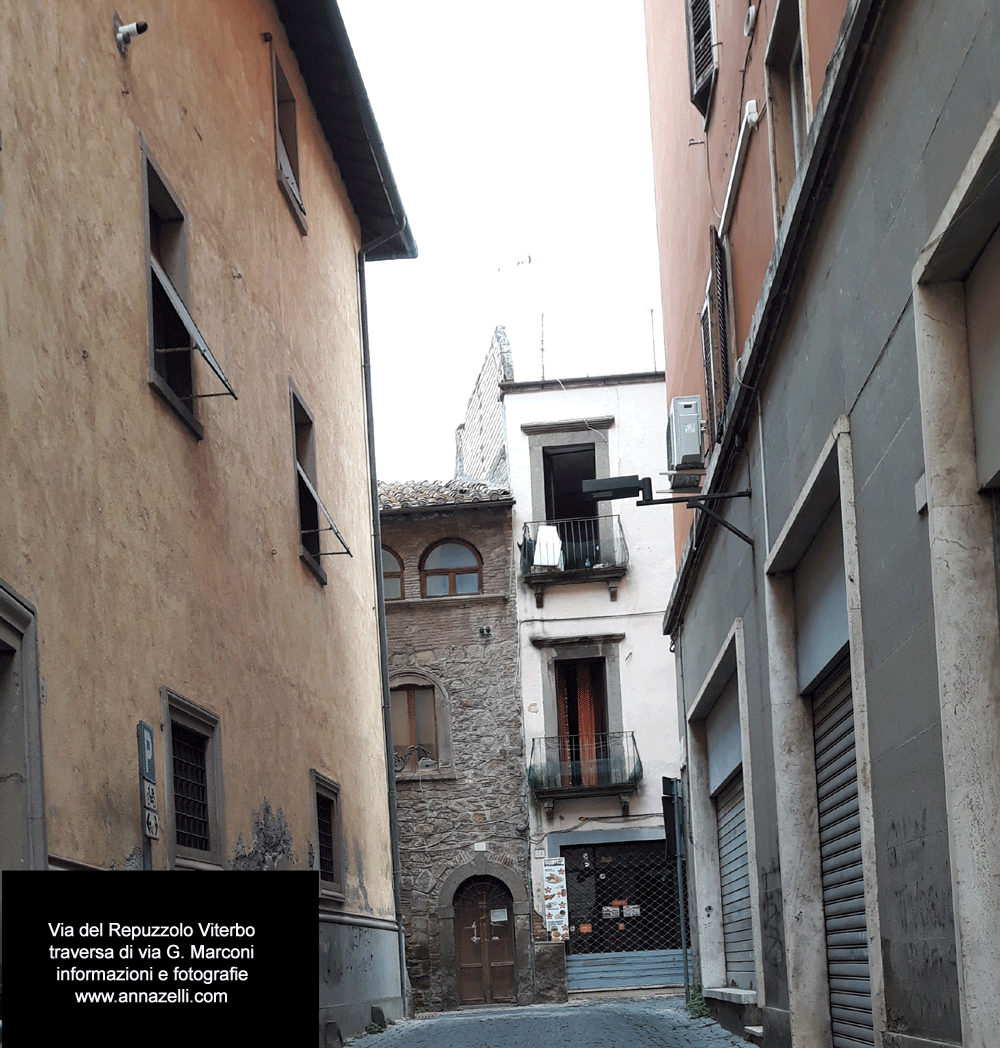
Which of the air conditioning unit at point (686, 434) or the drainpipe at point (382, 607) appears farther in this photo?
the drainpipe at point (382, 607)

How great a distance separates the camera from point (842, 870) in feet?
26.9

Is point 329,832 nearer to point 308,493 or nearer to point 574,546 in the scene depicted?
point 308,493

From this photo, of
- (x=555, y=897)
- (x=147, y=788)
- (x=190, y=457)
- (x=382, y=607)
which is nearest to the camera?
(x=147, y=788)

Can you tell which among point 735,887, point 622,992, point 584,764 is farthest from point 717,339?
point 622,992

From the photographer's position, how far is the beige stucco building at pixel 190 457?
22.0 feet

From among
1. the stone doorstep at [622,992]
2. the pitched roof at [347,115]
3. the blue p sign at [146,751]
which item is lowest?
the stone doorstep at [622,992]

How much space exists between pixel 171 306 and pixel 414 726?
17748mm

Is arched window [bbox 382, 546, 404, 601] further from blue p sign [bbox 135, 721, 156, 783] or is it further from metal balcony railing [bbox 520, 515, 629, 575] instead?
blue p sign [bbox 135, 721, 156, 783]

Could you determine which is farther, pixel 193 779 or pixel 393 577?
pixel 393 577

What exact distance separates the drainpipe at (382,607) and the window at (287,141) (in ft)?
11.9

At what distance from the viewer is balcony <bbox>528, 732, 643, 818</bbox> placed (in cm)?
2522

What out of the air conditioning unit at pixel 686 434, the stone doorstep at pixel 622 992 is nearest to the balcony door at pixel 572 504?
the stone doorstep at pixel 622 992

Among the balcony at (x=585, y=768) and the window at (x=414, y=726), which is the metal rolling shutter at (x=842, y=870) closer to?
the balcony at (x=585, y=768)

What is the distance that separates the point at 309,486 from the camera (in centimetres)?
1325
